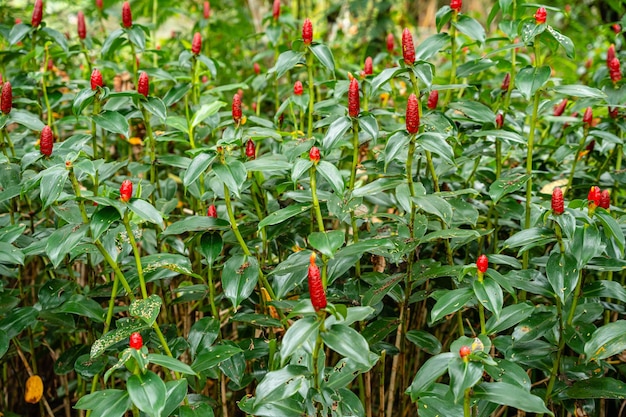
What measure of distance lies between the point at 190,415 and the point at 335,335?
46 centimetres

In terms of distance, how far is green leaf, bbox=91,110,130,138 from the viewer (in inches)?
68.4

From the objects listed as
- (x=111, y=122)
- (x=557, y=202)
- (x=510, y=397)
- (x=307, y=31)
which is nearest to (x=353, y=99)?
(x=307, y=31)

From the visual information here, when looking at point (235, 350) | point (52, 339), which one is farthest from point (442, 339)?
point (52, 339)

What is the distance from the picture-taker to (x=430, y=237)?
151 centimetres

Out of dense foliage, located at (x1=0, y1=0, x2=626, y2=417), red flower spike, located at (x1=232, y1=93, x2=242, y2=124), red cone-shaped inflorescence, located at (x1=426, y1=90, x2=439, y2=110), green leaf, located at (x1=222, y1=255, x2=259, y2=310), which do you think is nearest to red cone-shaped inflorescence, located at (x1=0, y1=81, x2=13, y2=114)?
dense foliage, located at (x1=0, y1=0, x2=626, y2=417)

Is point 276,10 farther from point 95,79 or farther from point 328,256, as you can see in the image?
point 328,256

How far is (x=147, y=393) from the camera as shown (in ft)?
4.05

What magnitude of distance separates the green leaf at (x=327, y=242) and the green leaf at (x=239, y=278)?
0.25 metres

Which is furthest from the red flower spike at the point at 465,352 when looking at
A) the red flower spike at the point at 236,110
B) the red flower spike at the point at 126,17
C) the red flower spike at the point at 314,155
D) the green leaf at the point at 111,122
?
the red flower spike at the point at 126,17

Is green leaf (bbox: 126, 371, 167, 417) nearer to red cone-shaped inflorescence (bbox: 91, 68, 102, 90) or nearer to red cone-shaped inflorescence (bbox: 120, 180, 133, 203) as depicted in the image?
red cone-shaped inflorescence (bbox: 120, 180, 133, 203)

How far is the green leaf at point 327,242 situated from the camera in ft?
4.53

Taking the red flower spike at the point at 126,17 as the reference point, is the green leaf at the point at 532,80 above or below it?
below

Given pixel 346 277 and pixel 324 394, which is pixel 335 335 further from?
pixel 346 277

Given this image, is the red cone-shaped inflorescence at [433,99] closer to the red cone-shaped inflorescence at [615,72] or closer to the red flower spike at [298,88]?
the red flower spike at [298,88]
